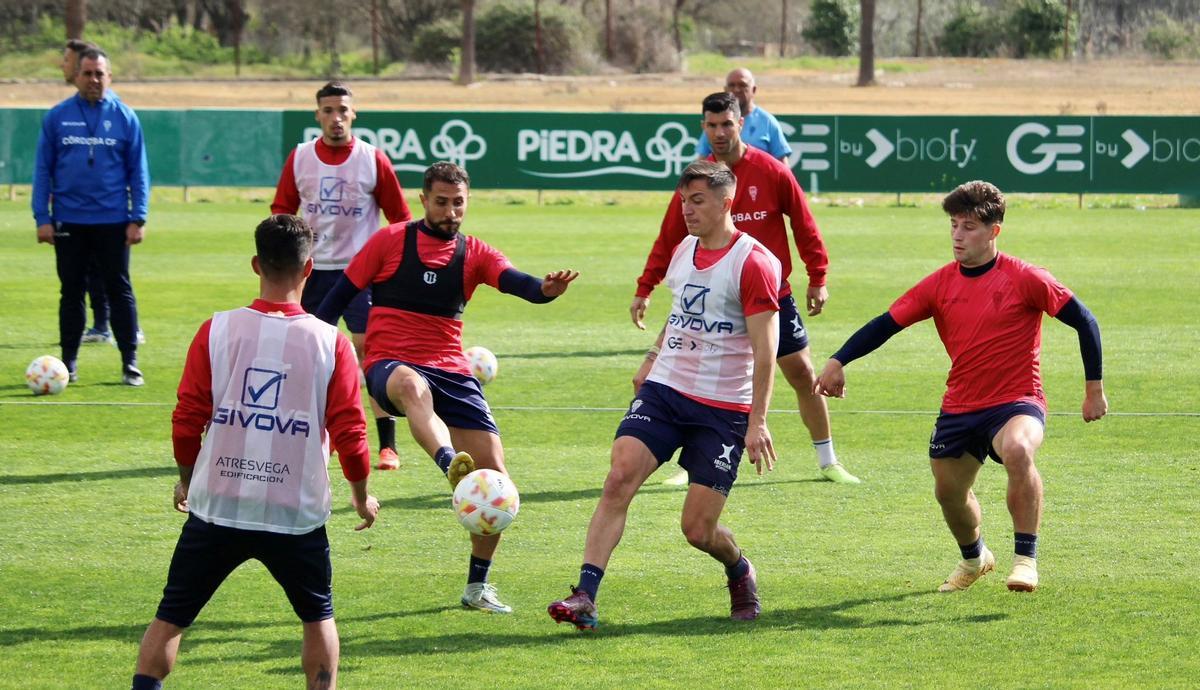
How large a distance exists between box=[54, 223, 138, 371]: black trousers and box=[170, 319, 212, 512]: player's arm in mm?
7058

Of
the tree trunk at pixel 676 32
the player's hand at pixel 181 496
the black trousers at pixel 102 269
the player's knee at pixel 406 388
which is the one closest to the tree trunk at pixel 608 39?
the tree trunk at pixel 676 32

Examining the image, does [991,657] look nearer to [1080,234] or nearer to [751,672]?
[751,672]

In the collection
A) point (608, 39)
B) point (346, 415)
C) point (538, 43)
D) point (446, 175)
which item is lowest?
point (346, 415)

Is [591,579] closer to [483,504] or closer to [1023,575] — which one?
[483,504]

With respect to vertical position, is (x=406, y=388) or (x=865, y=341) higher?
(x=865, y=341)

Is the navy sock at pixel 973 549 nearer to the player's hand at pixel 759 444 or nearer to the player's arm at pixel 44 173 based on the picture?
the player's hand at pixel 759 444

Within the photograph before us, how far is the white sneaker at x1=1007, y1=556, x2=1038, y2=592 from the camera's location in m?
6.48

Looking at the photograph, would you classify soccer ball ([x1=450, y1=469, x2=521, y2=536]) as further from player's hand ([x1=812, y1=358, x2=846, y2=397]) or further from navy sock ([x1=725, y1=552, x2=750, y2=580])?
player's hand ([x1=812, y1=358, x2=846, y2=397])

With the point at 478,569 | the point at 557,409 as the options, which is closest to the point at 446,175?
the point at 478,569

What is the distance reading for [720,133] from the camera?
878cm

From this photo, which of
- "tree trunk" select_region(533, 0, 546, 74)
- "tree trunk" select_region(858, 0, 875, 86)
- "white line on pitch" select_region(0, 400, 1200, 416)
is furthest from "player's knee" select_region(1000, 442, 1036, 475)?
"tree trunk" select_region(533, 0, 546, 74)

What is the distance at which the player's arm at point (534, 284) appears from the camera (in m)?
6.97

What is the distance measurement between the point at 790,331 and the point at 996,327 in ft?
7.60

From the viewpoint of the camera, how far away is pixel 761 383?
20.8ft
